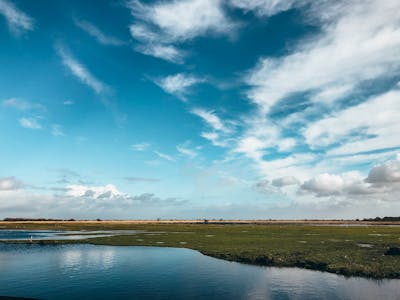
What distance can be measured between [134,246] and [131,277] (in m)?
33.1

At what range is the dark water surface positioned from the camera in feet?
116

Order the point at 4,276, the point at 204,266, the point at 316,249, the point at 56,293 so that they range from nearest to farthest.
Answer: the point at 56,293 → the point at 4,276 → the point at 204,266 → the point at 316,249

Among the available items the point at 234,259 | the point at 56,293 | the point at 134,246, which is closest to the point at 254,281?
the point at 234,259

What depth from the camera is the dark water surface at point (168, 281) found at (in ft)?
116

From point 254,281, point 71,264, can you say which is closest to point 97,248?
point 71,264

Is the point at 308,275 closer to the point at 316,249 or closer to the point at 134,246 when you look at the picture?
the point at 316,249

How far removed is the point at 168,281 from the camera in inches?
1649

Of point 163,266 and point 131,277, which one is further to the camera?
point 163,266

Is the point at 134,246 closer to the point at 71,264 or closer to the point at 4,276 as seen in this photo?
the point at 71,264

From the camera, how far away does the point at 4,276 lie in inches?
1690

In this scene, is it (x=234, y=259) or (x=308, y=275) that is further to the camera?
(x=234, y=259)

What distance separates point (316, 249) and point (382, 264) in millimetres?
17097

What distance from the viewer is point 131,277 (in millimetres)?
43719

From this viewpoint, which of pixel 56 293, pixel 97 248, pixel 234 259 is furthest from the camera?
pixel 97 248
